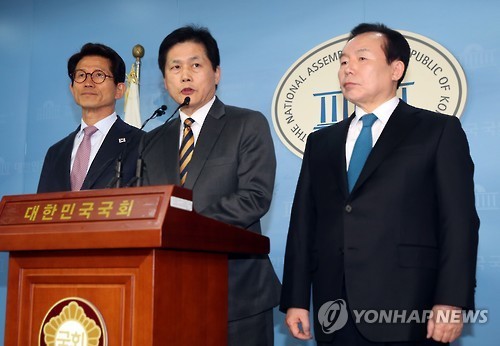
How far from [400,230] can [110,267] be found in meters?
0.81

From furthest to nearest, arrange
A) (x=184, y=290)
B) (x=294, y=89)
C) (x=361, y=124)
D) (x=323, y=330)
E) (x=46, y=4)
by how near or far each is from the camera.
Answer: (x=46, y=4) < (x=294, y=89) < (x=361, y=124) < (x=323, y=330) < (x=184, y=290)

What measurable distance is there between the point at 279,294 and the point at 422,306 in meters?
0.51

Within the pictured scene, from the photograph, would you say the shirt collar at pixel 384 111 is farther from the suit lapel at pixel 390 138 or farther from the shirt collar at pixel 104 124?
the shirt collar at pixel 104 124

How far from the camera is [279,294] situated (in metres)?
2.09

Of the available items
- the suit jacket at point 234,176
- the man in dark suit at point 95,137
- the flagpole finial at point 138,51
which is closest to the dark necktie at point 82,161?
the man in dark suit at point 95,137

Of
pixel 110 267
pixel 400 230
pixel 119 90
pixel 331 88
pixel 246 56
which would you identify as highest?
pixel 246 56

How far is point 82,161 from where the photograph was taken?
251 centimetres

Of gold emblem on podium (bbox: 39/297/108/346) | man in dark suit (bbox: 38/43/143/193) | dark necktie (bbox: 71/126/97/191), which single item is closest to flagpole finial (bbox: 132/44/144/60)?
man in dark suit (bbox: 38/43/143/193)

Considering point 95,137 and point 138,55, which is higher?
point 138,55

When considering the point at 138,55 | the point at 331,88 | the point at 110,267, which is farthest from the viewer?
the point at 138,55

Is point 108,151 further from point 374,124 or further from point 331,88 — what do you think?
point 331,88

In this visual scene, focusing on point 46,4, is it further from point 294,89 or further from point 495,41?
point 495,41

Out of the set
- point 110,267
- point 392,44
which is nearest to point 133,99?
point 392,44

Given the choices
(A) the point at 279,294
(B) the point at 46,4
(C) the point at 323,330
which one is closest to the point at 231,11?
(B) the point at 46,4
